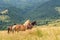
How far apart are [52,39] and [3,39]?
141 centimetres

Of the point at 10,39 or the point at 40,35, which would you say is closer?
the point at 10,39

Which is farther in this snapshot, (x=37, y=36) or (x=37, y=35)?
(x=37, y=35)

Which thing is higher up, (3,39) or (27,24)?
(3,39)

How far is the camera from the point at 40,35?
19.5 ft

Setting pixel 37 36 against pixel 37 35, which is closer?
pixel 37 36

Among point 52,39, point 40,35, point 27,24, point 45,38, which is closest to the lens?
point 52,39

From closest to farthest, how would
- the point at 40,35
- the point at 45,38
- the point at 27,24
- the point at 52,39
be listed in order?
the point at 52,39
the point at 45,38
the point at 40,35
the point at 27,24

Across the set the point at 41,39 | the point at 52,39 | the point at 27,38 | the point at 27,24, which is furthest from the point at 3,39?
the point at 27,24

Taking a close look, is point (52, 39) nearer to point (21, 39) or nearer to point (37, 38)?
point (37, 38)

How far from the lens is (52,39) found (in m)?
5.06

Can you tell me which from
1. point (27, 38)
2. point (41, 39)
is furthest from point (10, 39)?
point (41, 39)

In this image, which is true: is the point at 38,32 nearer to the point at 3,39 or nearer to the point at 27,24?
the point at 3,39

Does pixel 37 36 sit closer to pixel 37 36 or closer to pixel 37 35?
pixel 37 36

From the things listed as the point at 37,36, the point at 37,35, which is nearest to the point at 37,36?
the point at 37,36
